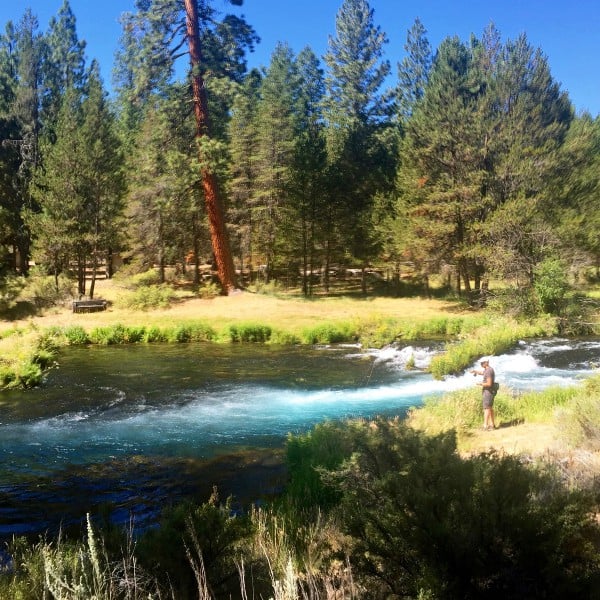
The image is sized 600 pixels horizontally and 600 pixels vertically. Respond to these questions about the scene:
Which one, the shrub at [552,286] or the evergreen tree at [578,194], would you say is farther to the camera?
the evergreen tree at [578,194]

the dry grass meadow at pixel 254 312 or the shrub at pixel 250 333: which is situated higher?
the dry grass meadow at pixel 254 312

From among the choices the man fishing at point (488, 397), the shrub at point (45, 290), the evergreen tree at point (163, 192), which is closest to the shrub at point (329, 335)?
the evergreen tree at point (163, 192)

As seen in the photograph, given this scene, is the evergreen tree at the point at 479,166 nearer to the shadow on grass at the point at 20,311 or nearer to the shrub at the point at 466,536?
the shadow on grass at the point at 20,311

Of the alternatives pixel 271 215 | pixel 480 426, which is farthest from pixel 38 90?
pixel 480 426

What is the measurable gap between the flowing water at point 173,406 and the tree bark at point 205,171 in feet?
30.3

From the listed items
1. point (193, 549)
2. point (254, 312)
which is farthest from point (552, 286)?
point (193, 549)

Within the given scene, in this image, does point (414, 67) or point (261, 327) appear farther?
point (414, 67)

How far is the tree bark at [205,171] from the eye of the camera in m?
30.3

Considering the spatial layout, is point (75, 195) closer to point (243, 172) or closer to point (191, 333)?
point (243, 172)

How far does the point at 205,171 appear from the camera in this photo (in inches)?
1204

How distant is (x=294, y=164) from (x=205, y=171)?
21.5 ft

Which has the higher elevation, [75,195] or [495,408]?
[75,195]

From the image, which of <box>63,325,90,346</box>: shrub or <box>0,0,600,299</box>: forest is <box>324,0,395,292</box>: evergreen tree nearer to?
<box>0,0,600,299</box>: forest

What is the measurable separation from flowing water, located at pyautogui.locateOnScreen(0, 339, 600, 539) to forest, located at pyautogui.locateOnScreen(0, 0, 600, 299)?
1008 cm
